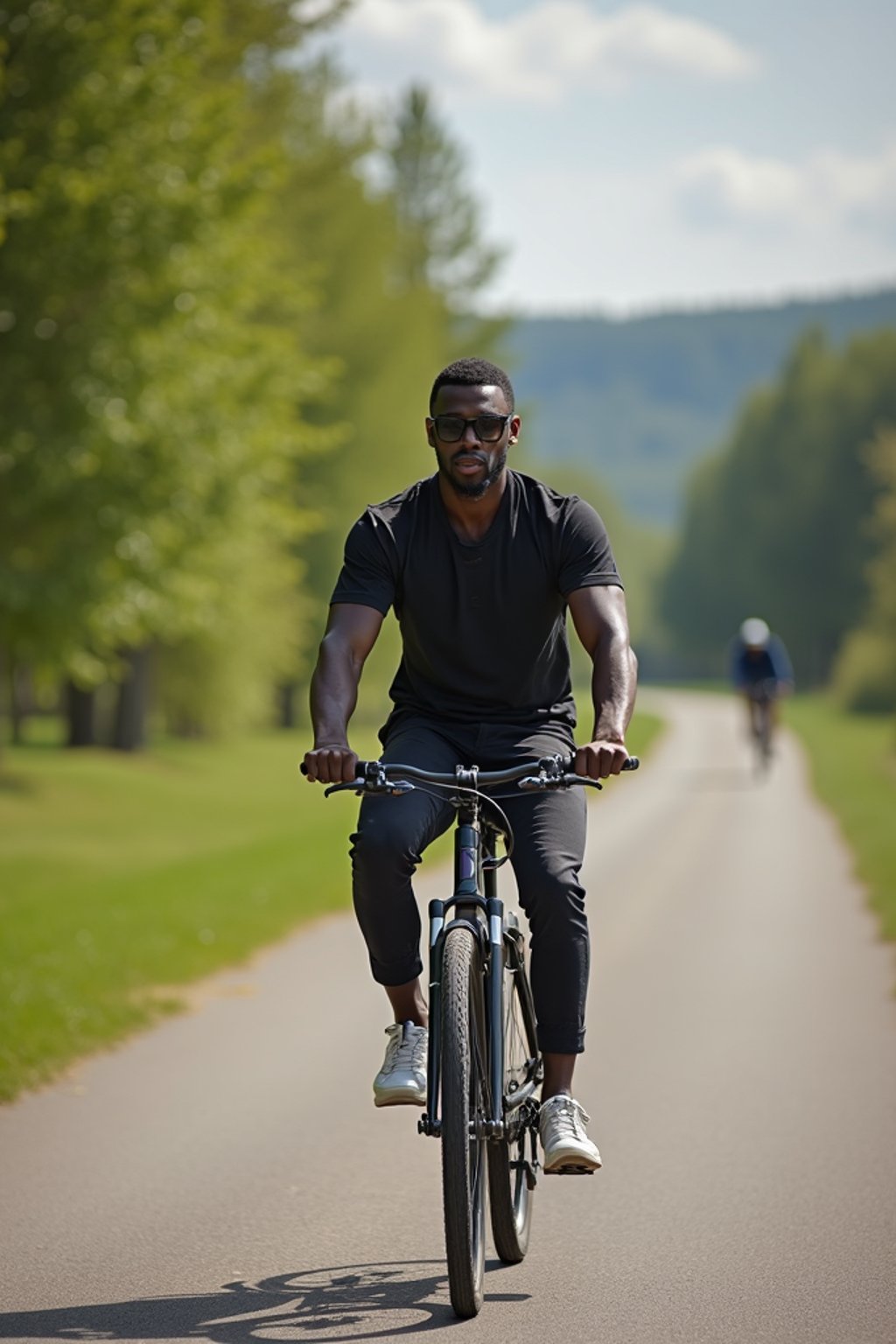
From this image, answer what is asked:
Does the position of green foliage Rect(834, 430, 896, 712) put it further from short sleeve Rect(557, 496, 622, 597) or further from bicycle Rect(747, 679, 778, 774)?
short sleeve Rect(557, 496, 622, 597)

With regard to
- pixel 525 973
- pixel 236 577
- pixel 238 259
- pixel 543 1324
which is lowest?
pixel 543 1324

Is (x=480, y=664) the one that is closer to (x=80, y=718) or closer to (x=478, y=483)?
(x=478, y=483)

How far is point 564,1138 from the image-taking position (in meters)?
4.84

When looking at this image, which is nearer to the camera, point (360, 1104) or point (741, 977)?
point (360, 1104)

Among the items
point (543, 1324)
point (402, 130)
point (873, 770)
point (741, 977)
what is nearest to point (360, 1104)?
point (543, 1324)

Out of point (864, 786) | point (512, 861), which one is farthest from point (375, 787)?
point (864, 786)

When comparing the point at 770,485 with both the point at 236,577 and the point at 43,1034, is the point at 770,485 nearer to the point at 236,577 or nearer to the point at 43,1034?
the point at 236,577

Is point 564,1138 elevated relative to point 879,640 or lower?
lower

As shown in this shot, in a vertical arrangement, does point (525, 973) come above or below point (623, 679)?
below

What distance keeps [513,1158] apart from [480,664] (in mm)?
1347

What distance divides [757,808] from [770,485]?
69.0 meters

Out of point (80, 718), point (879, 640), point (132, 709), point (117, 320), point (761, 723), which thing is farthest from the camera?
point (879, 640)

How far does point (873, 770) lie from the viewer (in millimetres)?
31672

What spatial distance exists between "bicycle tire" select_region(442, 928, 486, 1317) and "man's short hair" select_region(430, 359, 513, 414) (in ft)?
4.73
